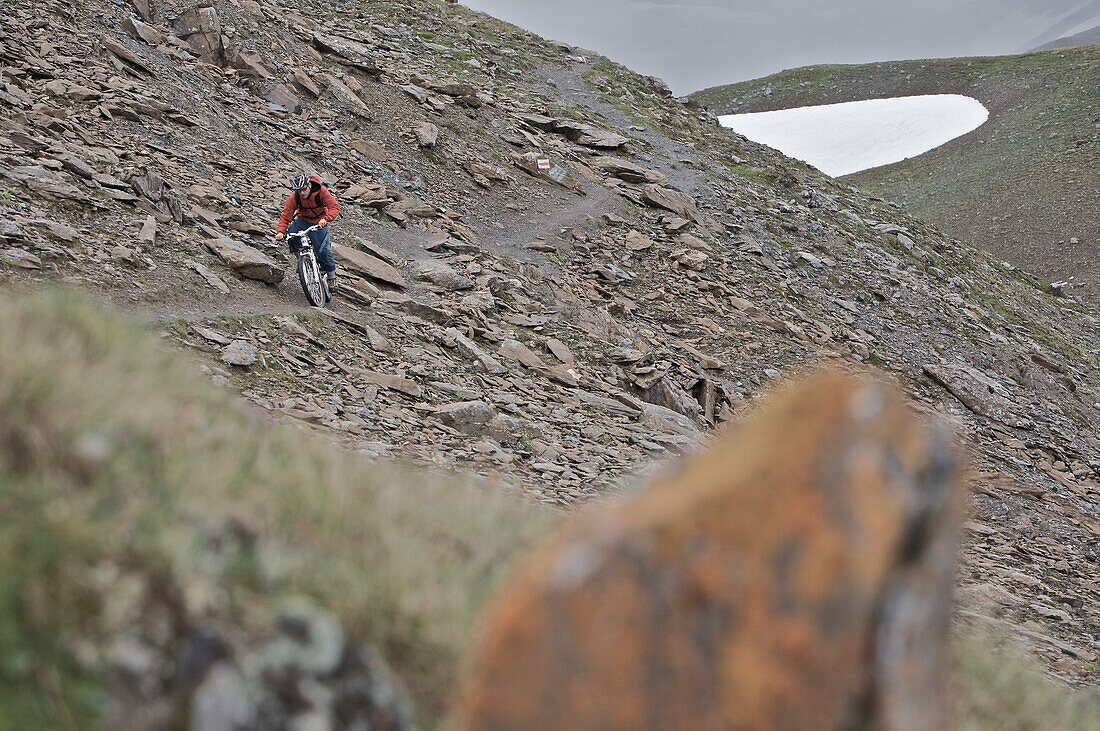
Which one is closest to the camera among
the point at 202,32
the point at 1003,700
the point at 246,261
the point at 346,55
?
the point at 1003,700

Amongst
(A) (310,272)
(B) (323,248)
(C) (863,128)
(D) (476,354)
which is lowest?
(D) (476,354)

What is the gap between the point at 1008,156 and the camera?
2098 inches

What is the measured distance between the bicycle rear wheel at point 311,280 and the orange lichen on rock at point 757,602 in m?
12.1

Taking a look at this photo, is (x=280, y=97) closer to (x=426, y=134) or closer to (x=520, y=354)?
(x=426, y=134)

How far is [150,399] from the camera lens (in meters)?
3.56

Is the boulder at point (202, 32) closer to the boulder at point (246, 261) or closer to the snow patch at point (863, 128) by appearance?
the boulder at point (246, 261)

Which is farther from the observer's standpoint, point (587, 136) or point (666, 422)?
point (587, 136)

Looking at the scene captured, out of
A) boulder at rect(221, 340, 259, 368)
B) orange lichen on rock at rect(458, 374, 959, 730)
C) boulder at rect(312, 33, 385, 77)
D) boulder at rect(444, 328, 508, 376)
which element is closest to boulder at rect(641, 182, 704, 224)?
boulder at rect(312, 33, 385, 77)

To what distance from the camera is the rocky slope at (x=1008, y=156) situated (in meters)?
43.0

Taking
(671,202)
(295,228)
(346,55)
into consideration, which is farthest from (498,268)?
(346,55)

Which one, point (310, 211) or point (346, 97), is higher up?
point (346, 97)

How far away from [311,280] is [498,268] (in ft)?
20.6

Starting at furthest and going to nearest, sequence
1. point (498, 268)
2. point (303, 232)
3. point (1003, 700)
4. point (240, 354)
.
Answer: point (498, 268), point (303, 232), point (240, 354), point (1003, 700)

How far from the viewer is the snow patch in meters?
64.9
